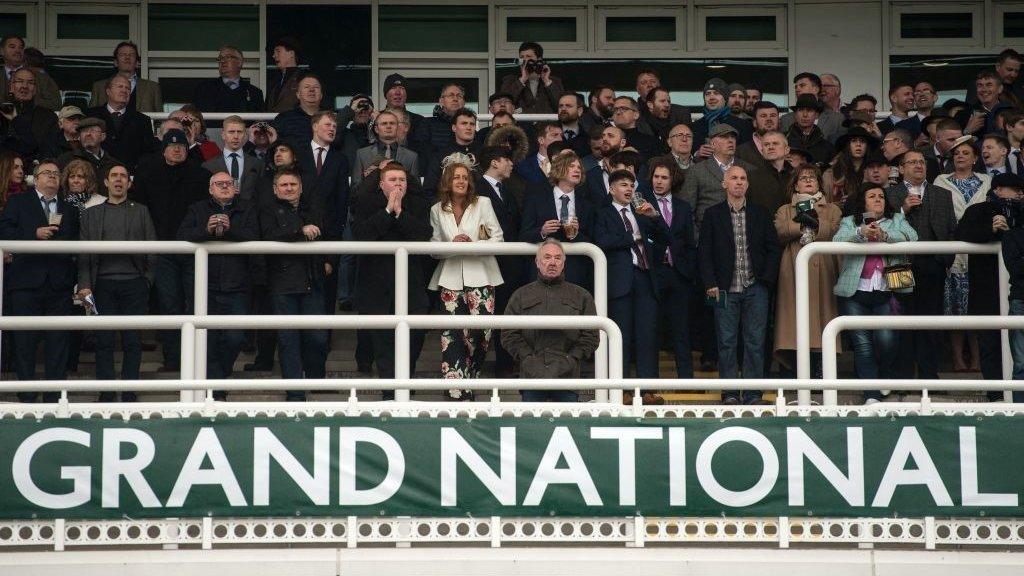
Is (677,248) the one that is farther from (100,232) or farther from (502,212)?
(100,232)

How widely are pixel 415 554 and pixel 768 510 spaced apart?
203 cm

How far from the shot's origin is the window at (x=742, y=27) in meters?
18.6

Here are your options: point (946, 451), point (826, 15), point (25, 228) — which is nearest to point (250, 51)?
point (826, 15)

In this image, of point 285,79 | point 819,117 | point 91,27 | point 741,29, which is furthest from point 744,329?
point 91,27

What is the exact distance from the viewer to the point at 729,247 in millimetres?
11531

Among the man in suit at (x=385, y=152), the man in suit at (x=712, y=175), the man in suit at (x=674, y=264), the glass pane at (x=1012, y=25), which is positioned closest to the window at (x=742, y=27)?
the glass pane at (x=1012, y=25)

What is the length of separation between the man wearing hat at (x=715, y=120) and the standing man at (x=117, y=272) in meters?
5.00

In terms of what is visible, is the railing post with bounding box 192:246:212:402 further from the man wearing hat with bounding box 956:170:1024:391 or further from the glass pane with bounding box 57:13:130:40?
the glass pane with bounding box 57:13:130:40

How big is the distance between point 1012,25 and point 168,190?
10235 mm

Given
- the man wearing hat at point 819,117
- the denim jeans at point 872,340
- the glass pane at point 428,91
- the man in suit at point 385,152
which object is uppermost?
the glass pane at point 428,91

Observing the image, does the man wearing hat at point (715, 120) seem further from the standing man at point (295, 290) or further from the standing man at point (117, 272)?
the standing man at point (117, 272)

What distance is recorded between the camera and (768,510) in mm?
9742

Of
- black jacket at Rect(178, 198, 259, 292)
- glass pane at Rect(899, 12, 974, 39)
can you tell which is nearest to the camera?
glass pane at Rect(899, 12, 974, 39)

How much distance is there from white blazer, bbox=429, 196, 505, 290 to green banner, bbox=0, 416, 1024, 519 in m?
1.56
